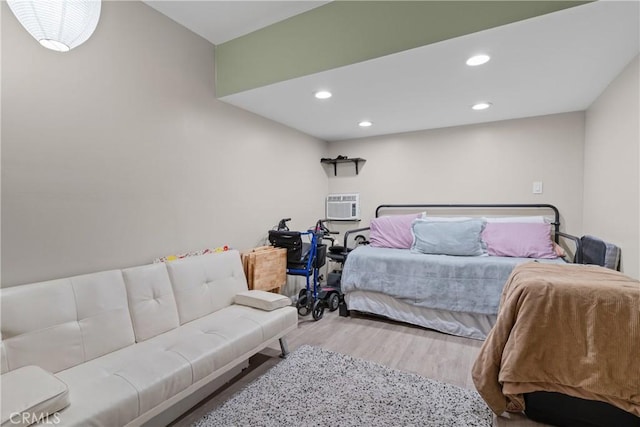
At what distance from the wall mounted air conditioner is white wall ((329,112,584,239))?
0.38ft

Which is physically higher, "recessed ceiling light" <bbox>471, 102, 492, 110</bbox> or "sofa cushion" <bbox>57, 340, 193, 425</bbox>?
"recessed ceiling light" <bbox>471, 102, 492, 110</bbox>

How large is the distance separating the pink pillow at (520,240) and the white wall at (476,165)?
0.44 m

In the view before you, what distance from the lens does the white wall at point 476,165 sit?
3.26 m

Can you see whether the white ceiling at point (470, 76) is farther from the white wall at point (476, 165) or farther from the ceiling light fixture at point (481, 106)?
the white wall at point (476, 165)

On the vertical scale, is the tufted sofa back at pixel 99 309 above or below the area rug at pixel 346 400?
above

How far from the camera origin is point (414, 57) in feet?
6.69

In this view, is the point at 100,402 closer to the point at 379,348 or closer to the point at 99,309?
the point at 99,309

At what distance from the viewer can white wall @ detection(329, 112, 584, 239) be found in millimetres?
3256

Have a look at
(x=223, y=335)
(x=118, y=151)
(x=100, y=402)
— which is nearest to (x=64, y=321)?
(x=100, y=402)

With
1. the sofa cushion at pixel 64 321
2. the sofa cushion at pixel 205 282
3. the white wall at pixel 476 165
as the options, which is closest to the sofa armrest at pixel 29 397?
the sofa cushion at pixel 64 321

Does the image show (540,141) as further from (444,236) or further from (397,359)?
(397,359)

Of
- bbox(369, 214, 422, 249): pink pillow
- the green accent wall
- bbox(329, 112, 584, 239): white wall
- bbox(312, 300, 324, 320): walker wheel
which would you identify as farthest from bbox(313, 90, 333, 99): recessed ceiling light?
bbox(312, 300, 324, 320): walker wheel

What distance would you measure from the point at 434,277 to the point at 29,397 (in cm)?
279

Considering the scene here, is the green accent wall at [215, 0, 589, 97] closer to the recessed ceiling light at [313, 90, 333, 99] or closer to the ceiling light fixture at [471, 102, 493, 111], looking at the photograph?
the recessed ceiling light at [313, 90, 333, 99]
